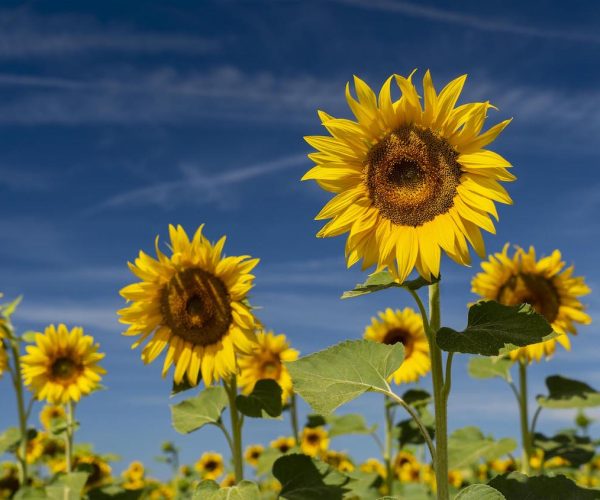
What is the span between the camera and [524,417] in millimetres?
6738

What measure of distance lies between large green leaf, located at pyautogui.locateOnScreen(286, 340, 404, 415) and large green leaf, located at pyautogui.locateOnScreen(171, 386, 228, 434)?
62.0 inches

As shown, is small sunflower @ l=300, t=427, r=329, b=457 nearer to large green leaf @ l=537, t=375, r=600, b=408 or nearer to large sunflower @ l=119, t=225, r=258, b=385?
large green leaf @ l=537, t=375, r=600, b=408

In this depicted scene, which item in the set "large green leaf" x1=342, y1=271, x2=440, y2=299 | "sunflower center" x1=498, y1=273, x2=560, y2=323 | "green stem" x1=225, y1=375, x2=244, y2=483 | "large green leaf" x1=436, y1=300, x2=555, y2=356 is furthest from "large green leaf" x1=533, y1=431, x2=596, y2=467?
"large green leaf" x1=342, y1=271, x2=440, y2=299

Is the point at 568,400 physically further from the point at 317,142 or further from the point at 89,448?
the point at 89,448

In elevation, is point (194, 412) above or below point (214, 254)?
below

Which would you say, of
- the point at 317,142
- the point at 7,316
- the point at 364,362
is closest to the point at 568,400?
the point at 364,362

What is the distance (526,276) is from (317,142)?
3.76m

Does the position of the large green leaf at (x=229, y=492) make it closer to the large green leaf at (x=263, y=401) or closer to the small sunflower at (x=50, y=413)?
the large green leaf at (x=263, y=401)

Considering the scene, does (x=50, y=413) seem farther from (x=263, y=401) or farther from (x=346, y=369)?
(x=346, y=369)

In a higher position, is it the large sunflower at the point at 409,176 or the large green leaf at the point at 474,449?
the large sunflower at the point at 409,176

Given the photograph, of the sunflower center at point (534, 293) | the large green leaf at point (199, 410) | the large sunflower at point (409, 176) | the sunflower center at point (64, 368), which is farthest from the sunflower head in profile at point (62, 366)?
the large sunflower at point (409, 176)

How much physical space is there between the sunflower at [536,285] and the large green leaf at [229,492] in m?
3.40

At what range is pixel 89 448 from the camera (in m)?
10.7

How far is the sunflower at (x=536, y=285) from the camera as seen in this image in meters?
7.21
